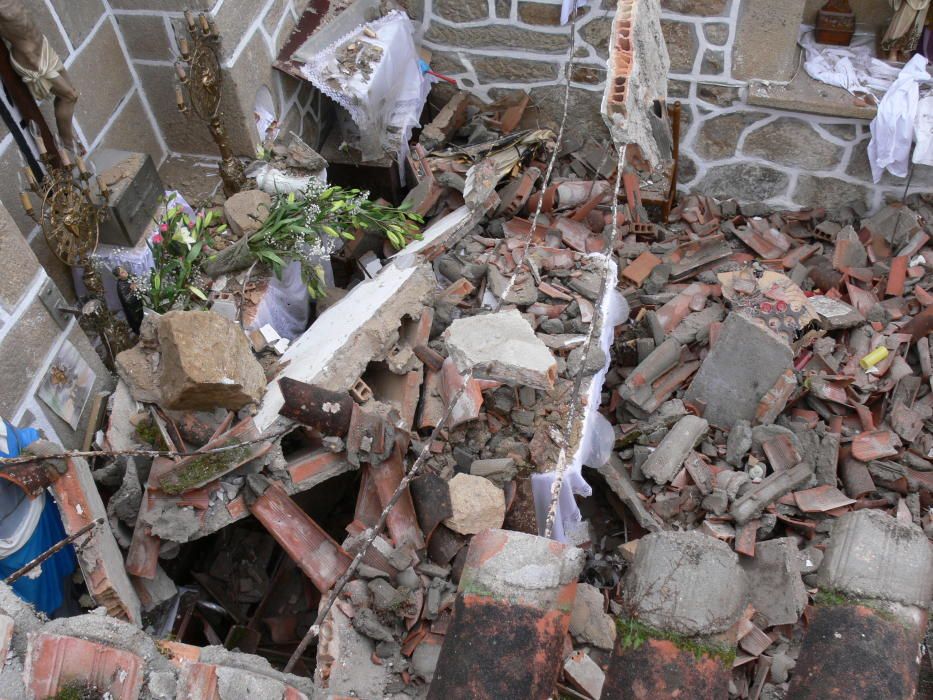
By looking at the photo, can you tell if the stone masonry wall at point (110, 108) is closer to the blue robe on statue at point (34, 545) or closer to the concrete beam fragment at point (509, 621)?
the blue robe on statue at point (34, 545)

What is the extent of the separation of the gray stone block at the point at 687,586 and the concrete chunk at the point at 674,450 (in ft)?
7.89

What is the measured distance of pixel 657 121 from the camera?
19.7 feet

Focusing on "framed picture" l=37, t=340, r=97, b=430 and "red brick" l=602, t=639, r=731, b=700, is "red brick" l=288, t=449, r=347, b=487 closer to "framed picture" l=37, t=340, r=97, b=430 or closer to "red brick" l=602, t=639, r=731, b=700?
"framed picture" l=37, t=340, r=97, b=430

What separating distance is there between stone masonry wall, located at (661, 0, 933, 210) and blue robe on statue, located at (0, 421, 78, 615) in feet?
18.6

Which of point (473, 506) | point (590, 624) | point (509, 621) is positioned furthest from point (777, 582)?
point (509, 621)

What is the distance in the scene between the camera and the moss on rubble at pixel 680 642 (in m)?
2.50

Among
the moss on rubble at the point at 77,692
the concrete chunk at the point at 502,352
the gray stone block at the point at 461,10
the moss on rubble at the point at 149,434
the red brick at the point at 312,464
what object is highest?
the gray stone block at the point at 461,10

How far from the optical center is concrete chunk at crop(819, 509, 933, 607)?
2.61 meters

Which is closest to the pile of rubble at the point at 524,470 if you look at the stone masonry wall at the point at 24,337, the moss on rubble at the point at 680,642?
the moss on rubble at the point at 680,642

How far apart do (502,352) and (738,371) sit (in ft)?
5.97

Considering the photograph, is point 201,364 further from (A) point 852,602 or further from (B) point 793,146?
(B) point 793,146

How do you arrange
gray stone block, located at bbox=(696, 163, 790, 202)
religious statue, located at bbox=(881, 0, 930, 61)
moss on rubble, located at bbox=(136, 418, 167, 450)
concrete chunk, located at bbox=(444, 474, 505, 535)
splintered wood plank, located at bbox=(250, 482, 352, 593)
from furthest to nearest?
gray stone block, located at bbox=(696, 163, 790, 202), religious statue, located at bbox=(881, 0, 930, 61), moss on rubble, located at bbox=(136, 418, 167, 450), concrete chunk, located at bbox=(444, 474, 505, 535), splintered wood plank, located at bbox=(250, 482, 352, 593)

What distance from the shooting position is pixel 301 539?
4.13 meters

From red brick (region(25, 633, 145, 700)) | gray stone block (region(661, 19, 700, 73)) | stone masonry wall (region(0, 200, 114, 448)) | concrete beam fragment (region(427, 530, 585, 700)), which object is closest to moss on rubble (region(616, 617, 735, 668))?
Result: concrete beam fragment (region(427, 530, 585, 700))
